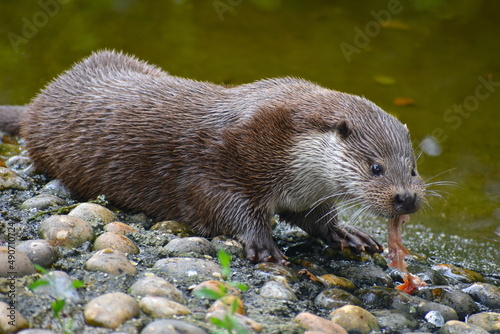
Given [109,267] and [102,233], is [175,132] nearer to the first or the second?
[102,233]

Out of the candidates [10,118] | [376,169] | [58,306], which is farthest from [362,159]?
[10,118]

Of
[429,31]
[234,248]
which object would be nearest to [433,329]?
[234,248]

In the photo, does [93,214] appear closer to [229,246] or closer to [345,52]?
[229,246]

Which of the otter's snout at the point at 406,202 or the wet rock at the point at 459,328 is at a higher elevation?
the otter's snout at the point at 406,202

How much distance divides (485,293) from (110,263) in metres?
2.05

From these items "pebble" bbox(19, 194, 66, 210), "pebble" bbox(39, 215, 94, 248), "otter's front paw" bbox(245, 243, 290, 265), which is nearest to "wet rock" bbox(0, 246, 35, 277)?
"pebble" bbox(39, 215, 94, 248)

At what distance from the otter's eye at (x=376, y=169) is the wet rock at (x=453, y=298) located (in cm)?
70

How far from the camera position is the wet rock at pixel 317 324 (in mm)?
2879

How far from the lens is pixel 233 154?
3.89 meters

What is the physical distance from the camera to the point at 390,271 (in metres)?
4.06

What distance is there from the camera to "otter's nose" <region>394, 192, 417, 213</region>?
3504 millimetres

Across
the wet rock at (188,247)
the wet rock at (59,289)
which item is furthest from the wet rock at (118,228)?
the wet rock at (59,289)

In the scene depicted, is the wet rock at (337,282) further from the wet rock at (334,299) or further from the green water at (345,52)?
the green water at (345,52)

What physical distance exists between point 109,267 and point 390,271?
178cm
